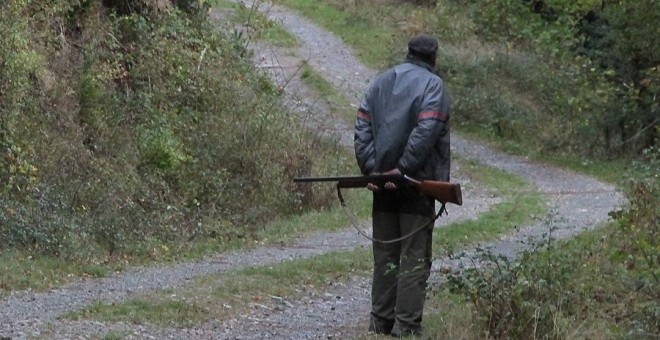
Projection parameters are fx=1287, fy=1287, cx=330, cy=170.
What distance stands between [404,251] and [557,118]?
21272 millimetres

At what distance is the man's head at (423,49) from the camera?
881 cm

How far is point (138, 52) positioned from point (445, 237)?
20.0ft

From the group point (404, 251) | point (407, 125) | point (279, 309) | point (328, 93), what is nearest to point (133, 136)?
point (279, 309)

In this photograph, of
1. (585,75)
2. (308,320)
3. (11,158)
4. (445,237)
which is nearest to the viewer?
(308,320)

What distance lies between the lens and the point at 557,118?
29531mm

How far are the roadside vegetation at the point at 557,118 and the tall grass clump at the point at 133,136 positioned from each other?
4.71m

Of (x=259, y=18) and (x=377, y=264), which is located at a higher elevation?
(x=377, y=264)

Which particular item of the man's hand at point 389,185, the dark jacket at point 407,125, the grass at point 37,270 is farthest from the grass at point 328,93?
the man's hand at point 389,185

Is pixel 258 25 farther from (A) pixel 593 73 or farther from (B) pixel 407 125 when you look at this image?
(B) pixel 407 125

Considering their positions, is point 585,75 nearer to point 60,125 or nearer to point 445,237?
point 445,237

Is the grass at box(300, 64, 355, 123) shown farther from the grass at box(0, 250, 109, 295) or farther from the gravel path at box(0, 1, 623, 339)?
the grass at box(0, 250, 109, 295)

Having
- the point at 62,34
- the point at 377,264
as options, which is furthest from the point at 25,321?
the point at 62,34

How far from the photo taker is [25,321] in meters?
9.38

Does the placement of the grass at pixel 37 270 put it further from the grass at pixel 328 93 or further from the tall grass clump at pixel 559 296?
the grass at pixel 328 93
